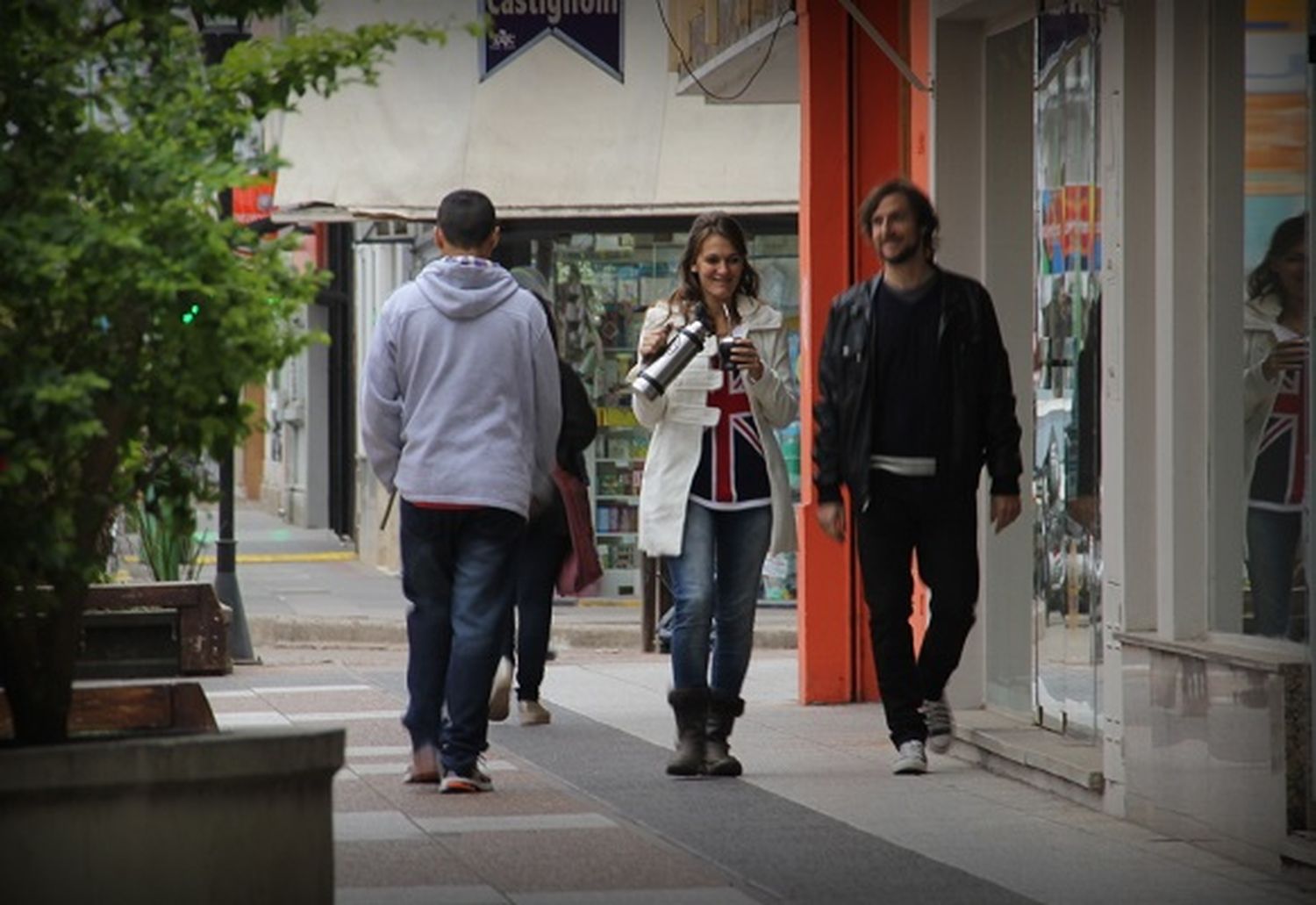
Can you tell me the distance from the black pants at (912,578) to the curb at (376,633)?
30.5ft

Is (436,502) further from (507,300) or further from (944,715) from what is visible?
(944,715)

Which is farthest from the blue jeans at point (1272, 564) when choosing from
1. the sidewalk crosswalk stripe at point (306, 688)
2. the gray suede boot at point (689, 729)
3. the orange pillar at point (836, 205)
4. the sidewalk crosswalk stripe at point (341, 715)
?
the sidewalk crosswalk stripe at point (306, 688)

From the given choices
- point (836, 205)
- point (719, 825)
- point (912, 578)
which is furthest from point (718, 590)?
point (836, 205)

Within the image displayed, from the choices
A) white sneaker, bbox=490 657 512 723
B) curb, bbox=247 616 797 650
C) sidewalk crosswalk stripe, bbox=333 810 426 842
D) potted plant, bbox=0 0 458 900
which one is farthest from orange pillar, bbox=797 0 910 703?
potted plant, bbox=0 0 458 900

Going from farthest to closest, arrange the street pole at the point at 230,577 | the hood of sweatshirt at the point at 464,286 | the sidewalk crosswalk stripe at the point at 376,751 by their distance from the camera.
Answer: the street pole at the point at 230,577, the sidewalk crosswalk stripe at the point at 376,751, the hood of sweatshirt at the point at 464,286

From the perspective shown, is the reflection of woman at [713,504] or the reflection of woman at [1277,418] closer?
the reflection of woman at [1277,418]

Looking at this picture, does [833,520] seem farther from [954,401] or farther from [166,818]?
[166,818]

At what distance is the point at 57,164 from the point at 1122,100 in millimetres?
4216

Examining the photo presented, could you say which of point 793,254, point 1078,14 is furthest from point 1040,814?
point 793,254

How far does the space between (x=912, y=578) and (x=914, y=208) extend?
1220mm

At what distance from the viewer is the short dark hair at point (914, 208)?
1055 cm

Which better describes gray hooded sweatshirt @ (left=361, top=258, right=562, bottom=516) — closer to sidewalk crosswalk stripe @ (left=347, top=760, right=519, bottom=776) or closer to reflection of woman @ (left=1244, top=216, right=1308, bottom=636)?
sidewalk crosswalk stripe @ (left=347, top=760, right=519, bottom=776)

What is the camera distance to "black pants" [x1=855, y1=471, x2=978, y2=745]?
1037cm

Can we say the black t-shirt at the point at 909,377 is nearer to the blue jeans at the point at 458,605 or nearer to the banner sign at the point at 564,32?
the blue jeans at the point at 458,605
